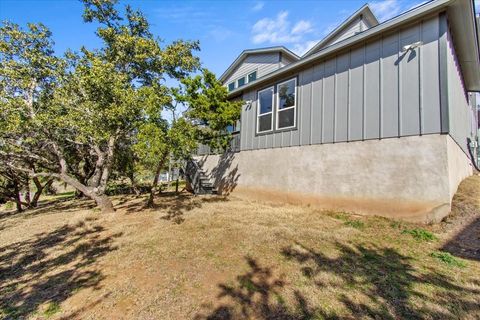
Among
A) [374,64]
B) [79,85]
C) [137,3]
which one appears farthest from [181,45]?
[374,64]

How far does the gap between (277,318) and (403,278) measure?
1891mm

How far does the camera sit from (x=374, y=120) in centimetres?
601

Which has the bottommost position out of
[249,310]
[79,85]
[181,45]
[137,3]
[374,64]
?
[249,310]

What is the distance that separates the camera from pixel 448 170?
4.96 meters

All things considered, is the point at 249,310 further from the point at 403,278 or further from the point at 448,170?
the point at 448,170

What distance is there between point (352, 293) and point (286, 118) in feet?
20.4

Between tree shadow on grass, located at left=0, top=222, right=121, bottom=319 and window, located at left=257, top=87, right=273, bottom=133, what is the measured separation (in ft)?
19.5

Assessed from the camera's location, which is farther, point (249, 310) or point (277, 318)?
point (249, 310)

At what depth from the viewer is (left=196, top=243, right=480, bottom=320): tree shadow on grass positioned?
2.46m

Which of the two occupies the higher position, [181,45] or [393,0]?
[393,0]

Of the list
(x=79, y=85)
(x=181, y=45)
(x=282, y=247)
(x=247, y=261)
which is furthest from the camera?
(x=181, y=45)

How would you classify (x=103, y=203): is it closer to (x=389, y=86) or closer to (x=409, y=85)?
→ (x=389, y=86)

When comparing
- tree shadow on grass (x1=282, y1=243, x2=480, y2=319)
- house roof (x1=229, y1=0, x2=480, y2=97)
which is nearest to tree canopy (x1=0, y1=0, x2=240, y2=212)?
house roof (x1=229, y1=0, x2=480, y2=97)

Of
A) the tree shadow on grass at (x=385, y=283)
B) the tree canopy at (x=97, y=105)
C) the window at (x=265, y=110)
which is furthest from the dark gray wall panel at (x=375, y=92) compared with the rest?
the tree shadow on grass at (x=385, y=283)
